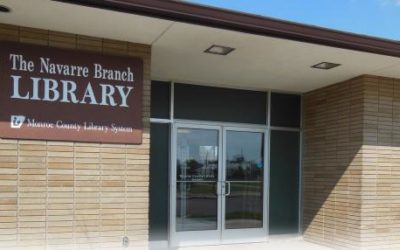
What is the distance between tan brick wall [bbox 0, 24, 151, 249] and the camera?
5.26 meters

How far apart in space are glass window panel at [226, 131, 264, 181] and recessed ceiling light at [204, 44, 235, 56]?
2.53 m

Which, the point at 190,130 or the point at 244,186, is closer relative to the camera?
the point at 190,130

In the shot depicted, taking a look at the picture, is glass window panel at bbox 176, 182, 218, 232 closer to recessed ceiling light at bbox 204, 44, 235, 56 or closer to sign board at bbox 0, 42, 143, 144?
sign board at bbox 0, 42, 143, 144

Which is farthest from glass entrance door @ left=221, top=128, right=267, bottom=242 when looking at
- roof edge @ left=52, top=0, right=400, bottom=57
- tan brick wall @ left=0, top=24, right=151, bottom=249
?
roof edge @ left=52, top=0, right=400, bottom=57

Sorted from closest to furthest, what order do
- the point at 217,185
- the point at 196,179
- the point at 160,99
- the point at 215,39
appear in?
the point at 215,39, the point at 160,99, the point at 196,179, the point at 217,185

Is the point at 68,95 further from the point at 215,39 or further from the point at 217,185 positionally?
the point at 217,185

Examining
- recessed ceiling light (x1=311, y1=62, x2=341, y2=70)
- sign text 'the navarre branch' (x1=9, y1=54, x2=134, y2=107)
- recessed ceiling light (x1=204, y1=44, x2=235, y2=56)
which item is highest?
recessed ceiling light (x1=204, y1=44, x2=235, y2=56)

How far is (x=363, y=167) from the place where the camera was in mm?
7410

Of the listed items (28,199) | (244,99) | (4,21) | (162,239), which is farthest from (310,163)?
(4,21)

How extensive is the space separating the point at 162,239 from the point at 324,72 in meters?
3.96

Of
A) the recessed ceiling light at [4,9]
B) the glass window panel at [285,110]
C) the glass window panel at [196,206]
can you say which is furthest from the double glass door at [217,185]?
the recessed ceiling light at [4,9]

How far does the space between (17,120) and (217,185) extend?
4147 mm

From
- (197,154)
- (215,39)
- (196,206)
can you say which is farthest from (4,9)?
(196,206)

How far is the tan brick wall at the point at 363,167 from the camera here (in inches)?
292
